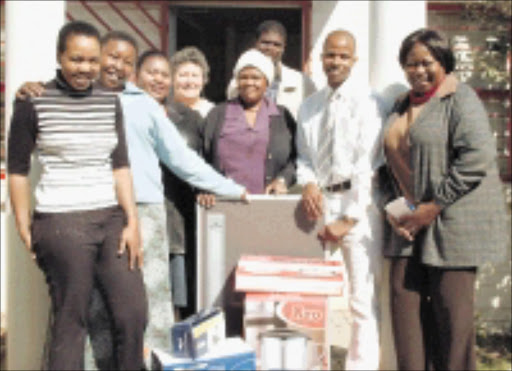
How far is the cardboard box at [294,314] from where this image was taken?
3.31 metres

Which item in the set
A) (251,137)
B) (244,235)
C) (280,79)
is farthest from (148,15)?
(244,235)

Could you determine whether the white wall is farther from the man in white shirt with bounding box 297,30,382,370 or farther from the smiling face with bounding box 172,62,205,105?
the man in white shirt with bounding box 297,30,382,370

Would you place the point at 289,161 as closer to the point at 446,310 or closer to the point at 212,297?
the point at 212,297

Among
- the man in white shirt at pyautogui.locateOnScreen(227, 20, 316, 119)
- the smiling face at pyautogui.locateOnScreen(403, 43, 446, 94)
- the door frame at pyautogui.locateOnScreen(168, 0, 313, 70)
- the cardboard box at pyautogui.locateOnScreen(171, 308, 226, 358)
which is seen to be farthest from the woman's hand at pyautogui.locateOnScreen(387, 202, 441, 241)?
the door frame at pyautogui.locateOnScreen(168, 0, 313, 70)

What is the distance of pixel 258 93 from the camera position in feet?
13.1

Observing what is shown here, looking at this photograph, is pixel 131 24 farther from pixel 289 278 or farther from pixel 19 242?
pixel 289 278

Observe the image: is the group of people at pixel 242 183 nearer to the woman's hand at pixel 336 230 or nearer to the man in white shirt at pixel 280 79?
the woman's hand at pixel 336 230

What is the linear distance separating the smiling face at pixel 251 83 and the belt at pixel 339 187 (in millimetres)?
608

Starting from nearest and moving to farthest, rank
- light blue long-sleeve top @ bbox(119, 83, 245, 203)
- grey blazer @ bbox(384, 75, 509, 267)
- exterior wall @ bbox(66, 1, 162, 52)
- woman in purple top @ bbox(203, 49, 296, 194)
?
grey blazer @ bbox(384, 75, 509, 267)
light blue long-sleeve top @ bbox(119, 83, 245, 203)
woman in purple top @ bbox(203, 49, 296, 194)
exterior wall @ bbox(66, 1, 162, 52)

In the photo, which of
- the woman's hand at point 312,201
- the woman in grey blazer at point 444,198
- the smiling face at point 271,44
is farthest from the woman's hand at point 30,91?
the smiling face at point 271,44

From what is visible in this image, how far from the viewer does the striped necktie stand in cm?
390

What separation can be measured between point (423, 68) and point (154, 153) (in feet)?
4.52

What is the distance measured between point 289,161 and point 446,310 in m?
1.17

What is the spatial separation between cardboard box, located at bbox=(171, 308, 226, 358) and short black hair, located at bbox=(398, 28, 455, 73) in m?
1.56
